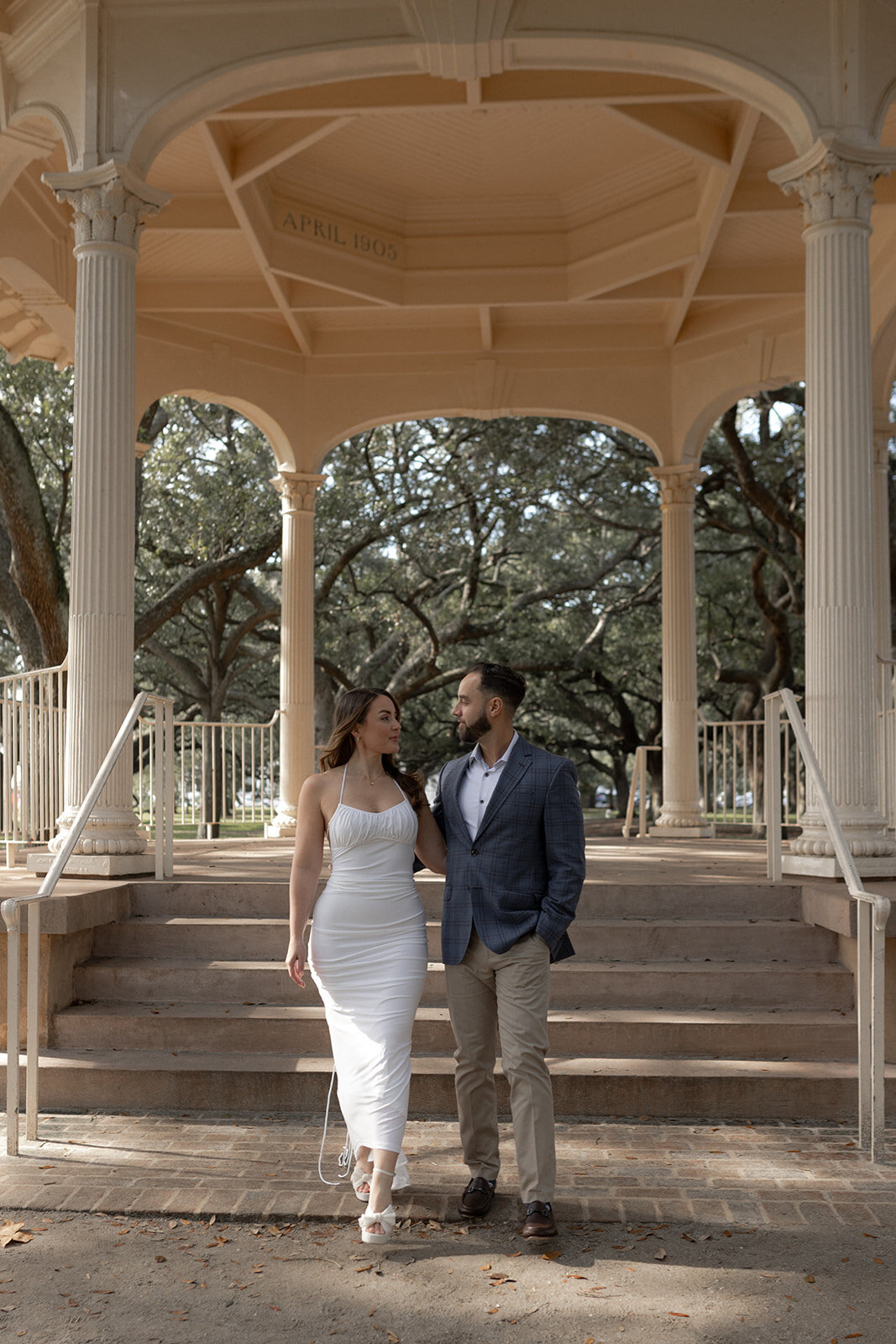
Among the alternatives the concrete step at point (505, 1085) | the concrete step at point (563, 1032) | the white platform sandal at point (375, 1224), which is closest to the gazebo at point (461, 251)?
the concrete step at point (563, 1032)

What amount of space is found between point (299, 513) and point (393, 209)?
3.40m

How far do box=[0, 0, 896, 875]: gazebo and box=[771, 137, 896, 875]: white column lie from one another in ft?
0.06

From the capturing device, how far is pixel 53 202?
10188 mm

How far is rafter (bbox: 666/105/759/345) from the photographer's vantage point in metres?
8.36

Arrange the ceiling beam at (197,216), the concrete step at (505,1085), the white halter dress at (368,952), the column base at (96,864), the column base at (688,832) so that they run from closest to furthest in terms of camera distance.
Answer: the white halter dress at (368,952), the concrete step at (505,1085), the column base at (96,864), the ceiling beam at (197,216), the column base at (688,832)

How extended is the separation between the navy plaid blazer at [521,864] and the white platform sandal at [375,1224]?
844 millimetres

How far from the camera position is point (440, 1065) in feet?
17.9

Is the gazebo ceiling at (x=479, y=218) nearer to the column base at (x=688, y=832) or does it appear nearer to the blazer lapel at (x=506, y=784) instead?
the column base at (x=688, y=832)

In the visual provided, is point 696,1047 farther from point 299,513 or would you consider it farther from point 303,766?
point 299,513

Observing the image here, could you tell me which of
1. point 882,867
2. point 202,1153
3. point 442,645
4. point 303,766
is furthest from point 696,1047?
point 442,645

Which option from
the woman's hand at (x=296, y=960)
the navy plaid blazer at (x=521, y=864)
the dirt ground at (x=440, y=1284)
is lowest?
the dirt ground at (x=440, y=1284)

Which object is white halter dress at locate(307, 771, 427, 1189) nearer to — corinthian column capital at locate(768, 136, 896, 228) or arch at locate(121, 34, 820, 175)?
corinthian column capital at locate(768, 136, 896, 228)

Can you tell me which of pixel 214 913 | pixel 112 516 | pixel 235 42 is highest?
pixel 235 42

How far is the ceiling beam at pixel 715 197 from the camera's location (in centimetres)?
836
